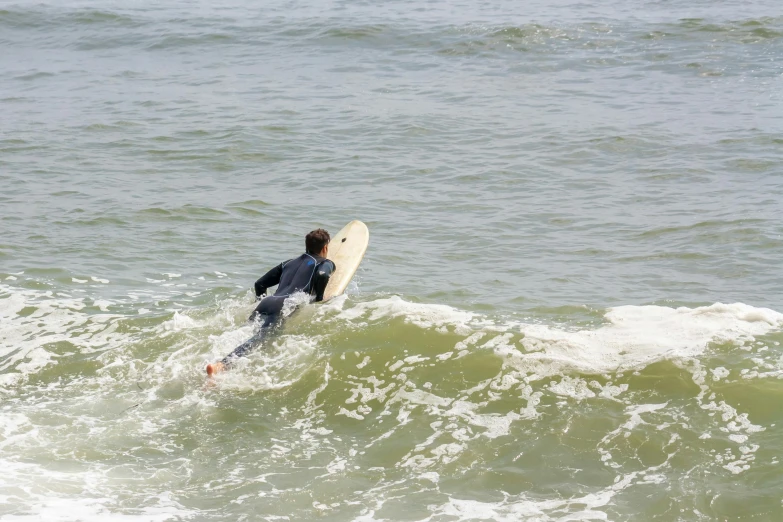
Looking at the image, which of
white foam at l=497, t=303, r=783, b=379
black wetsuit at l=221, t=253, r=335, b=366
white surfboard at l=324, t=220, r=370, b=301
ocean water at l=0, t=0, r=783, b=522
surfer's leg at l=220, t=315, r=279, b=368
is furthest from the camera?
white surfboard at l=324, t=220, r=370, b=301

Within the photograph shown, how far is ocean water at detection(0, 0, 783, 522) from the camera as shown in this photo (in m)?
6.81

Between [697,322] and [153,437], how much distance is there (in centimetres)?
505

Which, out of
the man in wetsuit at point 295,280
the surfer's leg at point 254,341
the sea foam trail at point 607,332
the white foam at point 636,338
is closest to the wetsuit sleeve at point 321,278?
the man in wetsuit at point 295,280

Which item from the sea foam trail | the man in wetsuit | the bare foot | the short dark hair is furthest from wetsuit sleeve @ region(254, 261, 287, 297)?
the bare foot

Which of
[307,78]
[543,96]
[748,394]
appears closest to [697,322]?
[748,394]

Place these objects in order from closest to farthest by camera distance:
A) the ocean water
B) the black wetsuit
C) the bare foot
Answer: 1. the ocean water
2. the bare foot
3. the black wetsuit

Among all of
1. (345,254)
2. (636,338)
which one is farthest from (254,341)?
(636,338)

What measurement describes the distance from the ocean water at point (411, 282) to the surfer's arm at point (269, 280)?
1.63ft

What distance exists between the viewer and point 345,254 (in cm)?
1059

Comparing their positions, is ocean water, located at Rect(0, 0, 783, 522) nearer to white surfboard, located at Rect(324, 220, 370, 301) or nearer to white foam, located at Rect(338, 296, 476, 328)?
white foam, located at Rect(338, 296, 476, 328)

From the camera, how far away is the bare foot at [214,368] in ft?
26.6

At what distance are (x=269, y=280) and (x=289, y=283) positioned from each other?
319 millimetres

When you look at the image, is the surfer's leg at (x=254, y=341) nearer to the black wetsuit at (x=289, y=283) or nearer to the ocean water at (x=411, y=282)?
the black wetsuit at (x=289, y=283)

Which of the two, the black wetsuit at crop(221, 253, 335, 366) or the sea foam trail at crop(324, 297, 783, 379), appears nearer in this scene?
the sea foam trail at crop(324, 297, 783, 379)
